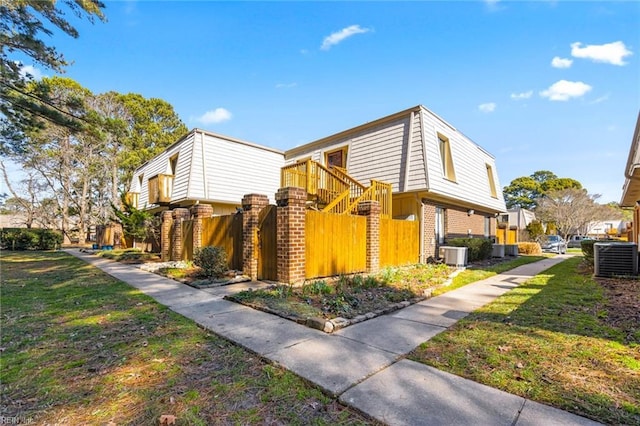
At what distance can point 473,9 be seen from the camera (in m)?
7.87

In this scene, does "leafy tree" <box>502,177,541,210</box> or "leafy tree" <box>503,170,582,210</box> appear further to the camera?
"leafy tree" <box>502,177,541,210</box>

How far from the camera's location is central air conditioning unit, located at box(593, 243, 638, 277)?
7.69 meters

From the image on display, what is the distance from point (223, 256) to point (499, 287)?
692 cm

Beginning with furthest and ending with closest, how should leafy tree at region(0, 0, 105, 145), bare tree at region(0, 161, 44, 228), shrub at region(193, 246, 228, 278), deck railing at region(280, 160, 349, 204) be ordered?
bare tree at region(0, 161, 44, 228) → deck railing at region(280, 160, 349, 204) → leafy tree at region(0, 0, 105, 145) → shrub at region(193, 246, 228, 278)

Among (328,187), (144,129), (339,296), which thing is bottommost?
(339,296)

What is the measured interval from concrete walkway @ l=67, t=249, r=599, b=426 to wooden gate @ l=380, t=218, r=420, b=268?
363cm

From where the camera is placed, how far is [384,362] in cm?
305

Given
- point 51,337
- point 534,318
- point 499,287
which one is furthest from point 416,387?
point 499,287

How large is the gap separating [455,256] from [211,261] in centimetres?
823

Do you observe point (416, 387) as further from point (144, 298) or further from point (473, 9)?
point (473, 9)

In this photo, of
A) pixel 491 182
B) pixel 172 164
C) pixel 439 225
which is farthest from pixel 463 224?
pixel 172 164

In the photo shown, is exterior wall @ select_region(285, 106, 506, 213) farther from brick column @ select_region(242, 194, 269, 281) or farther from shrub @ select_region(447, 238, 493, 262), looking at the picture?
brick column @ select_region(242, 194, 269, 281)

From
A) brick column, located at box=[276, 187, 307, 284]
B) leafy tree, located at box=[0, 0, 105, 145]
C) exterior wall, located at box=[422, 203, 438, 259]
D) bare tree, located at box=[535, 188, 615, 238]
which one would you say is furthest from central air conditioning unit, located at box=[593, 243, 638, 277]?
bare tree, located at box=[535, 188, 615, 238]

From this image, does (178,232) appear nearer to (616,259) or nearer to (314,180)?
(314,180)
